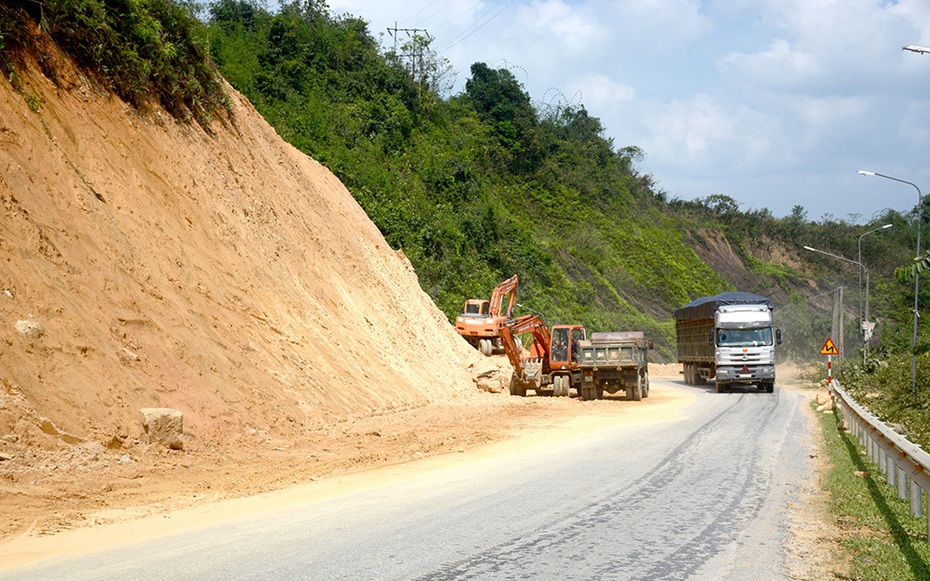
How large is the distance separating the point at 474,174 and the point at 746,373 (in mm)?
29853

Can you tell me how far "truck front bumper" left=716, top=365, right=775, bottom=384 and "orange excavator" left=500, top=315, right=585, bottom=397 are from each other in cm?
740

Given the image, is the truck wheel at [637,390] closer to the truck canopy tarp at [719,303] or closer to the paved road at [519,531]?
the truck canopy tarp at [719,303]

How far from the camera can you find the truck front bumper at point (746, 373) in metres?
37.2

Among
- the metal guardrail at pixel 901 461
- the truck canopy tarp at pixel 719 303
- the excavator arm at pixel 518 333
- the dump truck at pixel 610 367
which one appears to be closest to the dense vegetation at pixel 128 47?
the excavator arm at pixel 518 333

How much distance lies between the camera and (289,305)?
22.9 m

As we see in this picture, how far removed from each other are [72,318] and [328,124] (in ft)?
126

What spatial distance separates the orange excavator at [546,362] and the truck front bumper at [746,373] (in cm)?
740

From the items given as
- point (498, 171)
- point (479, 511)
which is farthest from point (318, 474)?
point (498, 171)

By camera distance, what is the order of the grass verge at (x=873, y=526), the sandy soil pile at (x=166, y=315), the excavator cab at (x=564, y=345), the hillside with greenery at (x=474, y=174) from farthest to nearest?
the excavator cab at (x=564, y=345)
the hillside with greenery at (x=474, y=174)
the sandy soil pile at (x=166, y=315)
the grass verge at (x=873, y=526)

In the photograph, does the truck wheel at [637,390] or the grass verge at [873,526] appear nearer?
the grass verge at [873,526]

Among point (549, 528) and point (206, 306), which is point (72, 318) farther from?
point (549, 528)

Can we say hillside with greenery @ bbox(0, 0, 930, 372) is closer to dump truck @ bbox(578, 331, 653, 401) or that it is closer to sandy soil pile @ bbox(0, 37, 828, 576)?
sandy soil pile @ bbox(0, 37, 828, 576)

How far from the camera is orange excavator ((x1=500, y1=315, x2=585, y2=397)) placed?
3266 centimetres

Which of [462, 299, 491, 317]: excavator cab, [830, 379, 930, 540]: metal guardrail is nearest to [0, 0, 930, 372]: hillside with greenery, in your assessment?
[462, 299, 491, 317]: excavator cab
